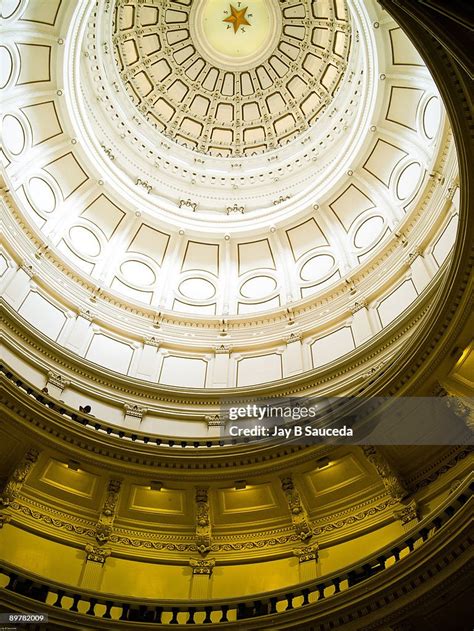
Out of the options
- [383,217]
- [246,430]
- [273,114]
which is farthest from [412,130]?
[246,430]

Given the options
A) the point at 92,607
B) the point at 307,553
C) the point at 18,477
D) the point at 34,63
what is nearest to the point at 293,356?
the point at 307,553

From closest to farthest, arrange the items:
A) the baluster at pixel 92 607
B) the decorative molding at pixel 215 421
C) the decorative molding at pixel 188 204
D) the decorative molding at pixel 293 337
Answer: the baluster at pixel 92 607
the decorative molding at pixel 215 421
the decorative molding at pixel 293 337
the decorative molding at pixel 188 204

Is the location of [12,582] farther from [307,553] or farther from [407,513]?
[407,513]

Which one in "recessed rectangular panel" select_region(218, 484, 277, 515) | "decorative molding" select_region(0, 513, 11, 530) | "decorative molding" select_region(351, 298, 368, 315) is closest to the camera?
"decorative molding" select_region(0, 513, 11, 530)

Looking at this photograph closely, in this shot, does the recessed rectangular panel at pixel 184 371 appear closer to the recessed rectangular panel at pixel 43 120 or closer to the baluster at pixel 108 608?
the baluster at pixel 108 608

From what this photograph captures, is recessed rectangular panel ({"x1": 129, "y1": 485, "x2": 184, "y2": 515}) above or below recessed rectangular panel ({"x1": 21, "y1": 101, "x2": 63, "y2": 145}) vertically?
below

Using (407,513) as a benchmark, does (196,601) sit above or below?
below

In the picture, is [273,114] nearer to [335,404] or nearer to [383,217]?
[383,217]

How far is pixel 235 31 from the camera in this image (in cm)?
2922

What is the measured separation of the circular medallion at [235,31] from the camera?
28422mm

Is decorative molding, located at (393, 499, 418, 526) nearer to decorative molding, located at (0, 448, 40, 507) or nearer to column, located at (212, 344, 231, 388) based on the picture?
column, located at (212, 344, 231, 388)

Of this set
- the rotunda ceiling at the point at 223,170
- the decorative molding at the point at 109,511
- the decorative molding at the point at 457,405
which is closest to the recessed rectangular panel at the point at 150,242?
the rotunda ceiling at the point at 223,170

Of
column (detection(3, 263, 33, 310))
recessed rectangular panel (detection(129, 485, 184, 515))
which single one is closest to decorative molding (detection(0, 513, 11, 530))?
recessed rectangular panel (detection(129, 485, 184, 515))

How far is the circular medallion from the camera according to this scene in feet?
93.2
